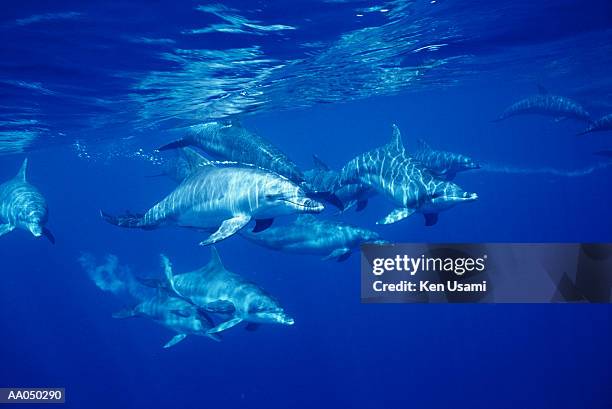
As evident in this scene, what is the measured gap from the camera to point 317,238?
1373 cm

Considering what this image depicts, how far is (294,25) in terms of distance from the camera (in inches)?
483

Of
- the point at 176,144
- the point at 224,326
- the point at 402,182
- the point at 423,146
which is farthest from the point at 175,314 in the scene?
the point at 423,146

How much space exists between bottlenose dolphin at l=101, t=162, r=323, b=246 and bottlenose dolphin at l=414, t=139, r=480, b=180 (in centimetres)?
688

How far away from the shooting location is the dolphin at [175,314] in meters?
12.8

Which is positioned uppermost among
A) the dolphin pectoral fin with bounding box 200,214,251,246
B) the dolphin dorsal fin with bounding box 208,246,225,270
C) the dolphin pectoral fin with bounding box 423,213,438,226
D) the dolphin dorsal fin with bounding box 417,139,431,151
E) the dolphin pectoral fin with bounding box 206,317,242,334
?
the dolphin dorsal fin with bounding box 417,139,431,151

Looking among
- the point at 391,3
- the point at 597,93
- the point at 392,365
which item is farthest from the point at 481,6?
the point at 597,93

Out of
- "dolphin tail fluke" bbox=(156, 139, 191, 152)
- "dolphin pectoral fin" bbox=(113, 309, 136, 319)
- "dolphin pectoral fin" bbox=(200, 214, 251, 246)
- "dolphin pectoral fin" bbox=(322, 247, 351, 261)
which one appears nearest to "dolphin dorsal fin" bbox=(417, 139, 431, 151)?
"dolphin pectoral fin" bbox=(322, 247, 351, 261)

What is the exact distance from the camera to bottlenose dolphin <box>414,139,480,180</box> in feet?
45.7

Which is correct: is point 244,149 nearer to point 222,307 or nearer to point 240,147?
point 240,147

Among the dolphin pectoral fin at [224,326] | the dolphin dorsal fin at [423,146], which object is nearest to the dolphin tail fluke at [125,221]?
the dolphin pectoral fin at [224,326]

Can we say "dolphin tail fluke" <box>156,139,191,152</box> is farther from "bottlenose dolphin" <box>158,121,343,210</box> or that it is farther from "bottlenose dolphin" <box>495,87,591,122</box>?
"bottlenose dolphin" <box>495,87,591,122</box>

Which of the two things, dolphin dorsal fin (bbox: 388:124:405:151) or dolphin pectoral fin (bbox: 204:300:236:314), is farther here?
dolphin dorsal fin (bbox: 388:124:405:151)

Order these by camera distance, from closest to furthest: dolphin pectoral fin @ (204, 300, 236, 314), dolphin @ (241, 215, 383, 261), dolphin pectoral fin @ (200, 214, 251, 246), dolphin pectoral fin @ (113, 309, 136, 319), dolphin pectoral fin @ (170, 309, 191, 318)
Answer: dolphin pectoral fin @ (200, 214, 251, 246), dolphin pectoral fin @ (204, 300, 236, 314), dolphin pectoral fin @ (170, 309, 191, 318), dolphin @ (241, 215, 383, 261), dolphin pectoral fin @ (113, 309, 136, 319)

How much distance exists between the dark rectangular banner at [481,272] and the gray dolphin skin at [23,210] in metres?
9.45
